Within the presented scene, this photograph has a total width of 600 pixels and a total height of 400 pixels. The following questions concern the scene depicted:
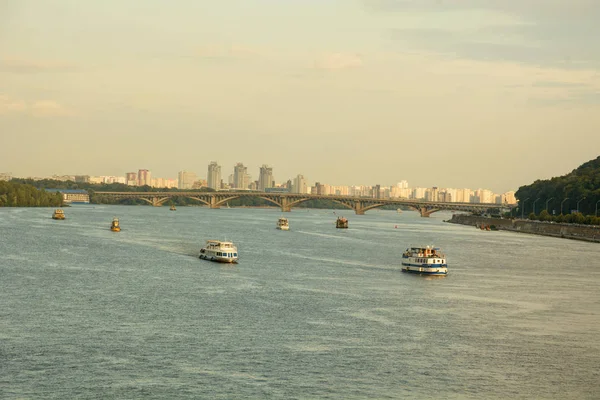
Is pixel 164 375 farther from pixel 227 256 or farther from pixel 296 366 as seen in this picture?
pixel 227 256

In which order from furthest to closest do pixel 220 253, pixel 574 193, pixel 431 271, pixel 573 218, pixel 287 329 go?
pixel 574 193
pixel 573 218
pixel 220 253
pixel 431 271
pixel 287 329

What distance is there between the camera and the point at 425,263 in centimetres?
8000

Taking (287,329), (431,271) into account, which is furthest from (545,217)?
(287,329)

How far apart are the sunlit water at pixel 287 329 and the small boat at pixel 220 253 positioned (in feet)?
4.08

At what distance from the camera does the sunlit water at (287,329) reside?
36.8 metres

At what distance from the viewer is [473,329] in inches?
1983

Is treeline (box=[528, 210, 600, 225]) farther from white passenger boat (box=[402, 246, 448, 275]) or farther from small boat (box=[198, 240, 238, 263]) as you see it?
small boat (box=[198, 240, 238, 263])

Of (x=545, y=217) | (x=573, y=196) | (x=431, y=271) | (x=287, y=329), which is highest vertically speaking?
(x=573, y=196)

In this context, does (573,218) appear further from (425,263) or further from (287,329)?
(287,329)

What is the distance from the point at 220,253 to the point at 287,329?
126 feet

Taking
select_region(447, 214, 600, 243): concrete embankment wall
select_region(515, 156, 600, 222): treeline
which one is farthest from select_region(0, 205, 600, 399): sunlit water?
select_region(515, 156, 600, 222): treeline

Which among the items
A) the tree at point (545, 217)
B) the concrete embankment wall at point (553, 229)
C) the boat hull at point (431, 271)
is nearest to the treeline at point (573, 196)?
the tree at point (545, 217)

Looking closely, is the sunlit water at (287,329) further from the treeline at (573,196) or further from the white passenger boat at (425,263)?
the treeline at (573,196)

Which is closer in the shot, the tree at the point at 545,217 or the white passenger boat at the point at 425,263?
the white passenger boat at the point at 425,263
